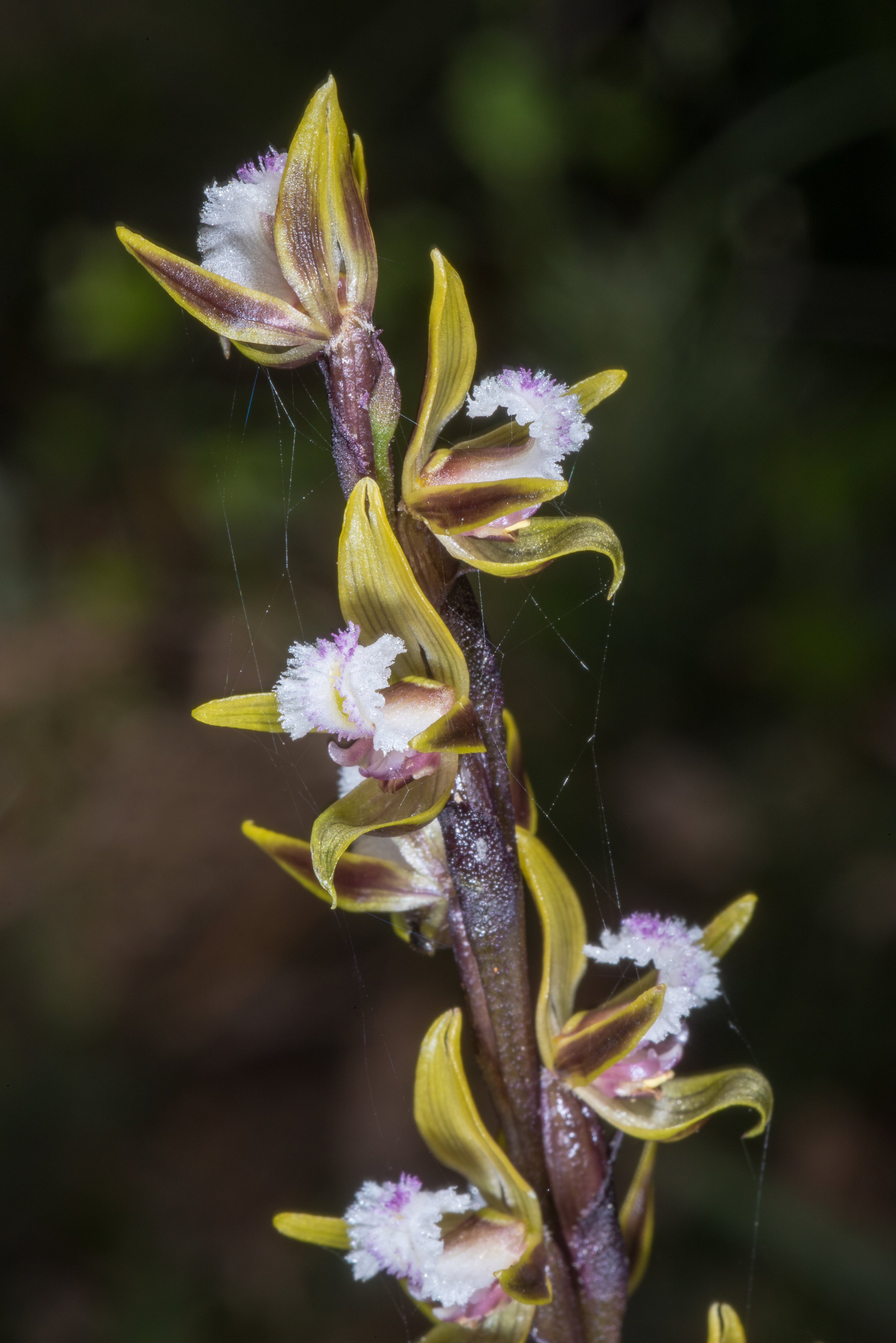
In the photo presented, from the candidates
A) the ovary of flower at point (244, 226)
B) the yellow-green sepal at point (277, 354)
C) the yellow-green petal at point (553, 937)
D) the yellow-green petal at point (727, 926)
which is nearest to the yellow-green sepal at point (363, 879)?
the yellow-green petal at point (553, 937)

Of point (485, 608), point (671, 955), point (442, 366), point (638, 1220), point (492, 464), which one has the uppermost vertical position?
point (485, 608)

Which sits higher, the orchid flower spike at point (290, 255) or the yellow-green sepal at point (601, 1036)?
the orchid flower spike at point (290, 255)

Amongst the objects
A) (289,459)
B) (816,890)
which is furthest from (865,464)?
(289,459)

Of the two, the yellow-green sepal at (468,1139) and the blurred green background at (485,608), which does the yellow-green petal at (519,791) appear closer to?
the yellow-green sepal at (468,1139)

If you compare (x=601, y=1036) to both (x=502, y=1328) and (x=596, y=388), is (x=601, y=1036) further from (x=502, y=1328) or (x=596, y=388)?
(x=596, y=388)

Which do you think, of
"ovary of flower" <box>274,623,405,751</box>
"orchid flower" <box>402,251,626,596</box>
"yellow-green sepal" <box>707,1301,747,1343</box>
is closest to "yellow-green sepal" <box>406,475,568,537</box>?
"orchid flower" <box>402,251,626,596</box>

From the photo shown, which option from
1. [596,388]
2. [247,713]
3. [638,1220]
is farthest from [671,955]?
[596,388]

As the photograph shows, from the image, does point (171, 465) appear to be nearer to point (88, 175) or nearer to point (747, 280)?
point (88, 175)
